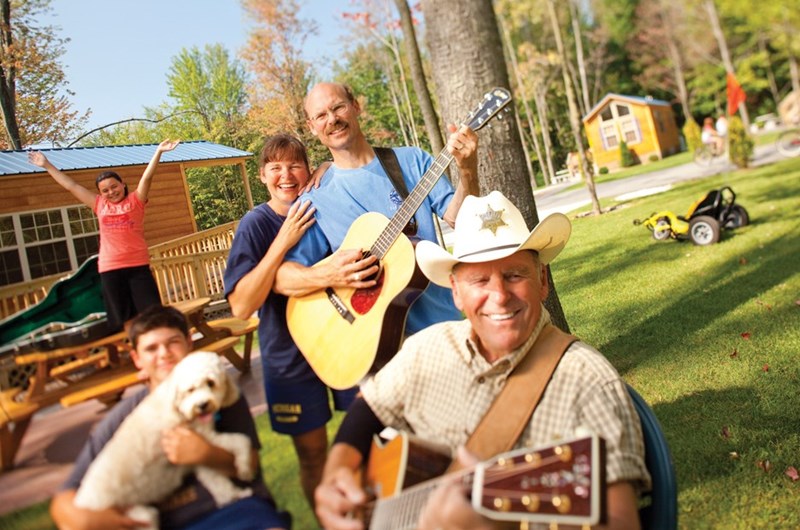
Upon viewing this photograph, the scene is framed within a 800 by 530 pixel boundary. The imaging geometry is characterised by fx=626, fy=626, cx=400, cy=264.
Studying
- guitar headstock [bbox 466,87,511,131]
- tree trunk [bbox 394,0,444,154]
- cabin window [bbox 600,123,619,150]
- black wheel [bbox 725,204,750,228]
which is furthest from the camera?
cabin window [bbox 600,123,619,150]

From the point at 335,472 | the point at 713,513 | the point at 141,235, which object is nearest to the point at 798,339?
the point at 713,513

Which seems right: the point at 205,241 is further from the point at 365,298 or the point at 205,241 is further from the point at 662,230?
the point at 662,230

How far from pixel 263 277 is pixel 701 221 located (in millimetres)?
10994

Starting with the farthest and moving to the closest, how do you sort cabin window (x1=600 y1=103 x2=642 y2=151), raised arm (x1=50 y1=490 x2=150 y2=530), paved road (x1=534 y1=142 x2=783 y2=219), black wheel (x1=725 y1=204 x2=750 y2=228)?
cabin window (x1=600 y1=103 x2=642 y2=151)
paved road (x1=534 y1=142 x2=783 y2=219)
black wheel (x1=725 y1=204 x2=750 y2=228)
raised arm (x1=50 y1=490 x2=150 y2=530)

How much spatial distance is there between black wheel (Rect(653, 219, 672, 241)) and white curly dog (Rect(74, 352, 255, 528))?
1136 cm

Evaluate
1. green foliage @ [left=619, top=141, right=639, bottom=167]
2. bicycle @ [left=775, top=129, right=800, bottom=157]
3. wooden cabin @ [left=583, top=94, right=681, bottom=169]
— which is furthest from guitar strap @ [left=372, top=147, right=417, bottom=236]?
wooden cabin @ [left=583, top=94, right=681, bottom=169]

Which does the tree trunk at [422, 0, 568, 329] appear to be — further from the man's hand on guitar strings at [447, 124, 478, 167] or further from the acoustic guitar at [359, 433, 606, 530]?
the acoustic guitar at [359, 433, 606, 530]

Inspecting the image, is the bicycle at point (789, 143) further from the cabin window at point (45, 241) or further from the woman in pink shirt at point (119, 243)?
the cabin window at point (45, 241)

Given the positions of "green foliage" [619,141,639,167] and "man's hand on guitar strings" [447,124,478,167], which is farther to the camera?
"green foliage" [619,141,639,167]

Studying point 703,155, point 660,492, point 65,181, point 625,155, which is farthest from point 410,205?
point 625,155

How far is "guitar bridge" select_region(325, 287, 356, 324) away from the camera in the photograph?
1.71 m

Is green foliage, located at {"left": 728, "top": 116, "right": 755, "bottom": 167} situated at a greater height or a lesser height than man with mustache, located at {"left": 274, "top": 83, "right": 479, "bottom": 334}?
greater

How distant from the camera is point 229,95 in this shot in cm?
183

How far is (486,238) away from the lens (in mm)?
1898
